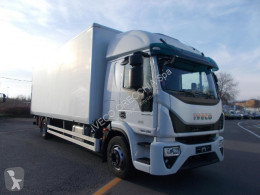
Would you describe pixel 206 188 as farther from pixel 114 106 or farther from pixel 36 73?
pixel 36 73

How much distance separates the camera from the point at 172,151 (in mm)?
3621

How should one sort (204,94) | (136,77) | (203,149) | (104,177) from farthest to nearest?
1. (104,177)
2. (204,94)
3. (203,149)
4. (136,77)

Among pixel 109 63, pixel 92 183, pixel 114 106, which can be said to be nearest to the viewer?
pixel 92 183

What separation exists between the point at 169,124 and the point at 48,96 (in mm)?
6041

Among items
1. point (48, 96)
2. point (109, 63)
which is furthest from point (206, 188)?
point (48, 96)

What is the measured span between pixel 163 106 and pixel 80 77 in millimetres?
2952

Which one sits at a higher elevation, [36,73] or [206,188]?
[36,73]

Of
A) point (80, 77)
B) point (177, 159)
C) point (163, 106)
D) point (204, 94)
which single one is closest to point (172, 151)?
point (177, 159)

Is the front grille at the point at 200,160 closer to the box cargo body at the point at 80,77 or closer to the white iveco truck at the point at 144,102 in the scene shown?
the white iveco truck at the point at 144,102

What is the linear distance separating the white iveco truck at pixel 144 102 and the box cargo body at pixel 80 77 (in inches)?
1.0

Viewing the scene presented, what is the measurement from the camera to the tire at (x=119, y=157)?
13.8 ft

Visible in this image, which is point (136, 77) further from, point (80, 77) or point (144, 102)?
point (80, 77)

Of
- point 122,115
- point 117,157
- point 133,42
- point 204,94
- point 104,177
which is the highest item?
point 133,42

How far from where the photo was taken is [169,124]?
12.0ft
